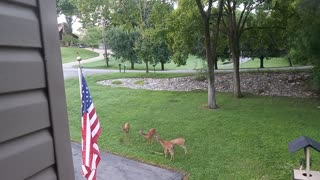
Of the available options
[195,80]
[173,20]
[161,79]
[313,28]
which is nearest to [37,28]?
[313,28]

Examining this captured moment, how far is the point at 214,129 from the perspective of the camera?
34.5 feet

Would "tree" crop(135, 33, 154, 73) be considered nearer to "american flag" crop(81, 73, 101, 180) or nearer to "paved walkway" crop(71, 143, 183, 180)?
"paved walkway" crop(71, 143, 183, 180)

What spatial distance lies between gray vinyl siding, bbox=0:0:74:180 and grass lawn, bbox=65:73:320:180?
248 inches

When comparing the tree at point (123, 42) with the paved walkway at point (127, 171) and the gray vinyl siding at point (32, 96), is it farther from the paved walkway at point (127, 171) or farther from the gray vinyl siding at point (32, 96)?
the gray vinyl siding at point (32, 96)

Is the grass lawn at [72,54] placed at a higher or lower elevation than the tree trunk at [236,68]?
higher

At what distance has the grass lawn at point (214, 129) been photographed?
773 cm

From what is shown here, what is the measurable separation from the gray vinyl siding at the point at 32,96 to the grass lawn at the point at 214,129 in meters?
6.29

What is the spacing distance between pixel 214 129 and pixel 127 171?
146 inches

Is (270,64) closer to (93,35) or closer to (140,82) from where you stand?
(140,82)

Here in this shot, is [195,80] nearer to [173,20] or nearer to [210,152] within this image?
[173,20]

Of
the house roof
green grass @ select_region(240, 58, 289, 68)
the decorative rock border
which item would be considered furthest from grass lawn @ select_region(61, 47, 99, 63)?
the house roof

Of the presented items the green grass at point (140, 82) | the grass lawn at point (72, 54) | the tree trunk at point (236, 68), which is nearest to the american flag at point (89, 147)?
the tree trunk at point (236, 68)

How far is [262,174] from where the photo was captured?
7.20 meters

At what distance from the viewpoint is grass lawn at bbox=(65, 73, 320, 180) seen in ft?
25.4
